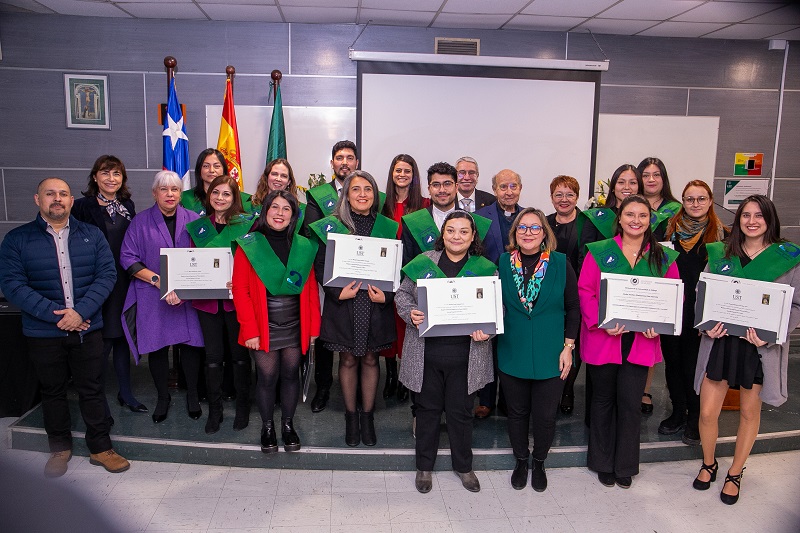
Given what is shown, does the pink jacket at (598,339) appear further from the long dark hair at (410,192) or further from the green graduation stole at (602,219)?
the long dark hair at (410,192)

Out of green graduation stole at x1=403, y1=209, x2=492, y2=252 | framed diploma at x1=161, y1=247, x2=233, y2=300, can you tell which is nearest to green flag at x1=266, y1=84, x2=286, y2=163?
framed diploma at x1=161, y1=247, x2=233, y2=300

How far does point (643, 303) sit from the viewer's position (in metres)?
2.78

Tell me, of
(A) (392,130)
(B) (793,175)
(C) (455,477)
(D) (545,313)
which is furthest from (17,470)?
(B) (793,175)

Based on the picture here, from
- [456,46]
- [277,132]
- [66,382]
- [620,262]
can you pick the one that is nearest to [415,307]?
[620,262]

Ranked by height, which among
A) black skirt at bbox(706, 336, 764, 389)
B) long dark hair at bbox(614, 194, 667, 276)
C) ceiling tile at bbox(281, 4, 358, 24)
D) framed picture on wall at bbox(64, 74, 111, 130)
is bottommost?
black skirt at bbox(706, 336, 764, 389)

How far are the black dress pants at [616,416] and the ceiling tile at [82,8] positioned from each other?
462 centimetres

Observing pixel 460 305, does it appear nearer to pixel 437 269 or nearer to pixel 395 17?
pixel 437 269

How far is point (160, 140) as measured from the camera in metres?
5.21

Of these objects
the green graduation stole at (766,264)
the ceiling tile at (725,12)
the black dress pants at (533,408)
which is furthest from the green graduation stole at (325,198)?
the ceiling tile at (725,12)

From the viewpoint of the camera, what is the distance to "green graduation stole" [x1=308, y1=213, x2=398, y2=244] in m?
3.04

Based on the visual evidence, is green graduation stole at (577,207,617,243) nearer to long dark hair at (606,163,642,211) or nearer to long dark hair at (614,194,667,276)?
long dark hair at (606,163,642,211)

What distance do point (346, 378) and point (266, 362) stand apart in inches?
17.5

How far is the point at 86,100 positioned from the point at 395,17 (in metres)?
2.80

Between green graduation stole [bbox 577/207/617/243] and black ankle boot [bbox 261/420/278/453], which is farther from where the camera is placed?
green graduation stole [bbox 577/207/617/243]
